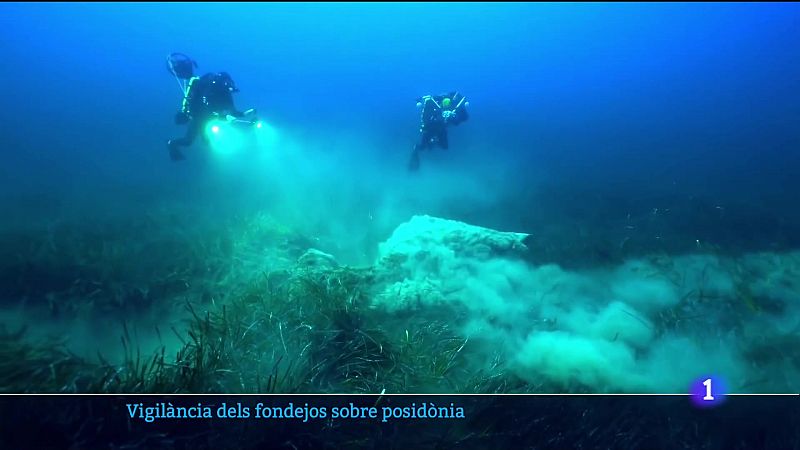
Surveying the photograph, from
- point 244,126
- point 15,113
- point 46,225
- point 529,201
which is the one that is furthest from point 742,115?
point 15,113

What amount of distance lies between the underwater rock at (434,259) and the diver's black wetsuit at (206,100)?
5298mm

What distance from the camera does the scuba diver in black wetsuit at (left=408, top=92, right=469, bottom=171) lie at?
1012 cm

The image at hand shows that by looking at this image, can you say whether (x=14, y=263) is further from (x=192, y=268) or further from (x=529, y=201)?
(x=529, y=201)

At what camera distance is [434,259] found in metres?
5.81

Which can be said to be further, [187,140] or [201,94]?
[187,140]

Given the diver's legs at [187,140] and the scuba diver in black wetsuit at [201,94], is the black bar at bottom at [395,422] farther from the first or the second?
the diver's legs at [187,140]

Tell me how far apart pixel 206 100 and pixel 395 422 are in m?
8.30

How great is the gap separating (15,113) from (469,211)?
22.0 meters

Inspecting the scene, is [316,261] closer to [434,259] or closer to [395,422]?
[434,259]

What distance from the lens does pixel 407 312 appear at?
4.64 meters

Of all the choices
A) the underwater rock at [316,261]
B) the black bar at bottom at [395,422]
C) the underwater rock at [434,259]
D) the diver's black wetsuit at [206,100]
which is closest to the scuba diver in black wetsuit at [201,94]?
the diver's black wetsuit at [206,100]

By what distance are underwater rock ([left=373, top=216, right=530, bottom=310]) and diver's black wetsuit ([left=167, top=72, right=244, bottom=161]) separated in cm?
530

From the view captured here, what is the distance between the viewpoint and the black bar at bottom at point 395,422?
2727 mm

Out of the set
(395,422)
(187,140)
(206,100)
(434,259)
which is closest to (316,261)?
Answer: (434,259)
